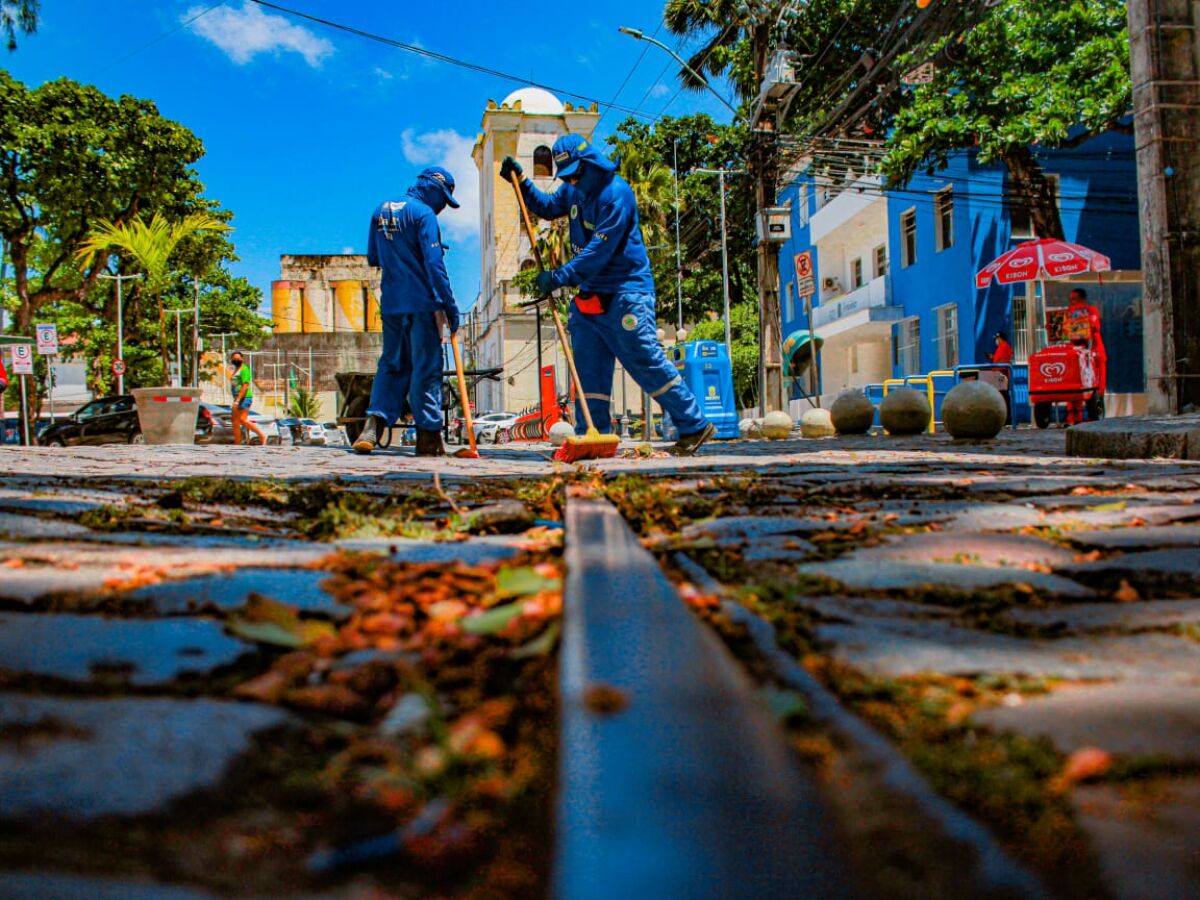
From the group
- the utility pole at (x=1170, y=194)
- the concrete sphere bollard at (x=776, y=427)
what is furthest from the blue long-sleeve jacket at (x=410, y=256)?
the concrete sphere bollard at (x=776, y=427)

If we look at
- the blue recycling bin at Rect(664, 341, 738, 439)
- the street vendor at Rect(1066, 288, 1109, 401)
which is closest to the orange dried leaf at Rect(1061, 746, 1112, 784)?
the street vendor at Rect(1066, 288, 1109, 401)

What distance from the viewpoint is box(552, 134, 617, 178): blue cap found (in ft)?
22.8

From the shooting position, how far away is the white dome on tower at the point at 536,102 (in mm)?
53875

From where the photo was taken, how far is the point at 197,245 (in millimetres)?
32344

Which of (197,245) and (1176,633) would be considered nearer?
(1176,633)

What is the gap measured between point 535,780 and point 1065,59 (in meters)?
21.7

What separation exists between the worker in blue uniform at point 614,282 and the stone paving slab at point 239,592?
210 inches

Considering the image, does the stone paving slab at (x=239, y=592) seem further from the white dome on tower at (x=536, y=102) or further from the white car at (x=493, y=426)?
the white dome on tower at (x=536, y=102)

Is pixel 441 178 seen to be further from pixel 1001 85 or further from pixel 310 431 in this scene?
pixel 310 431

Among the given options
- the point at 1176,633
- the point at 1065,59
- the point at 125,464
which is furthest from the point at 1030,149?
the point at 1176,633

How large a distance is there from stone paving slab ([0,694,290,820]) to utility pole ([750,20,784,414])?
1703cm

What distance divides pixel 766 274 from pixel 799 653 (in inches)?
678

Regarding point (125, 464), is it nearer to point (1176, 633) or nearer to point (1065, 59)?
point (1176, 633)

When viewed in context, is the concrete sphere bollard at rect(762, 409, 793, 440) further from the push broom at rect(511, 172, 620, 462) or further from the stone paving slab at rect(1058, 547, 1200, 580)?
the stone paving slab at rect(1058, 547, 1200, 580)
